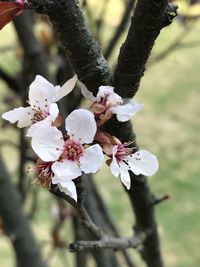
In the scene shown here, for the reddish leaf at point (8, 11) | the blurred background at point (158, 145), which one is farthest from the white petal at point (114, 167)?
the blurred background at point (158, 145)

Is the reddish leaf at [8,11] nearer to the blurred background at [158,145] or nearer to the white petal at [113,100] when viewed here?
the white petal at [113,100]

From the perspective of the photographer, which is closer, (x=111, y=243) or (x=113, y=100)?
(x=113, y=100)

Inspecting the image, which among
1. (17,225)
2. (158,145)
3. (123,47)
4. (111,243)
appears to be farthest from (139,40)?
(158,145)

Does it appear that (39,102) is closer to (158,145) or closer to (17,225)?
(17,225)

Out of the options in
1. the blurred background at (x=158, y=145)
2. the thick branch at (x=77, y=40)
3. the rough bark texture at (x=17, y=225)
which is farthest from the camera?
the blurred background at (x=158, y=145)

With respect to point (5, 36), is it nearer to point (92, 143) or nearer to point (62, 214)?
point (62, 214)

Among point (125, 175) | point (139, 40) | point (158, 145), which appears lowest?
point (158, 145)

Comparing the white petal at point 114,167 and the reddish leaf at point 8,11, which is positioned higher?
the reddish leaf at point 8,11
